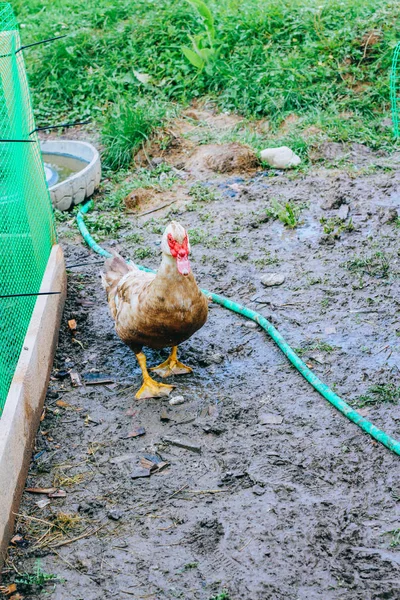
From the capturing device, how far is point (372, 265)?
6207mm

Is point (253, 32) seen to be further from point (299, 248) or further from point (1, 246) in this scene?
point (1, 246)

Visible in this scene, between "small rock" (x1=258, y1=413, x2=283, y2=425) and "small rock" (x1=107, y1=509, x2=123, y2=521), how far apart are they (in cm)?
112

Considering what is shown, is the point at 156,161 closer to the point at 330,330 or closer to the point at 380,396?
the point at 330,330

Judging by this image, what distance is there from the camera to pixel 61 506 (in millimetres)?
4027

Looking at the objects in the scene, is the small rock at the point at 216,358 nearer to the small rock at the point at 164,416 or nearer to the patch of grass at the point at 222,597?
the small rock at the point at 164,416

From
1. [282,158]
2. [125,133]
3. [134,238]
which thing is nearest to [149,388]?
[134,238]

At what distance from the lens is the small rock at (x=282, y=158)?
8.13 m

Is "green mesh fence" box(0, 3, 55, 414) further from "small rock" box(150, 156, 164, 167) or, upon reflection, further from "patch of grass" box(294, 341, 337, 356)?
"small rock" box(150, 156, 164, 167)

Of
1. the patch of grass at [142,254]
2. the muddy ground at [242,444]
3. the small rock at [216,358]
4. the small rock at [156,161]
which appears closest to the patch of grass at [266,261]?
the muddy ground at [242,444]

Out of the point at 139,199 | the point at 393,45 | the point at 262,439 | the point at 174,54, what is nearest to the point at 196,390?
the point at 262,439

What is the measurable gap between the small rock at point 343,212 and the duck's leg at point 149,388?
9.30 ft

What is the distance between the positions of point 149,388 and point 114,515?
3.98 feet

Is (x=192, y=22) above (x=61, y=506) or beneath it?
above

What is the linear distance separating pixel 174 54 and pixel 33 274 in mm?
6206
